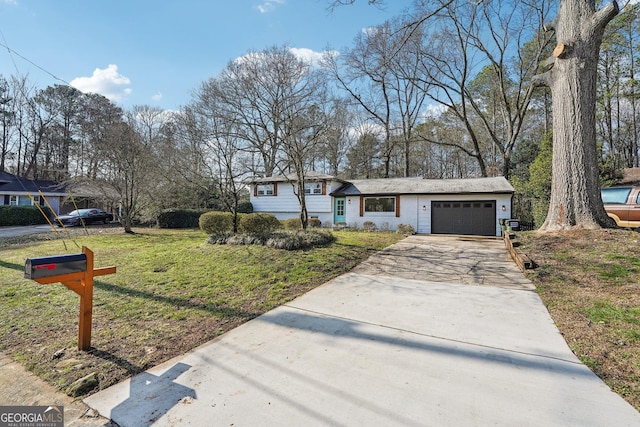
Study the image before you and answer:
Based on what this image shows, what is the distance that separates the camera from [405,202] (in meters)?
16.1

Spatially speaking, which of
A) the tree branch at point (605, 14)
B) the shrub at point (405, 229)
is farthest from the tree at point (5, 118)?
the tree branch at point (605, 14)

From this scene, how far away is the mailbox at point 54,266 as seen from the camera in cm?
239

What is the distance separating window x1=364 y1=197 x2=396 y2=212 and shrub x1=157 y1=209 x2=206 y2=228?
1055 cm

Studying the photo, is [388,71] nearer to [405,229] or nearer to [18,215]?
[405,229]

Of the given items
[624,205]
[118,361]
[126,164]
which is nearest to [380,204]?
[624,205]

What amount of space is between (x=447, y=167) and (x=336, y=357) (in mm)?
30109

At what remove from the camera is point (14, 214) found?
727 inches

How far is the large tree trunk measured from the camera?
7.16 meters

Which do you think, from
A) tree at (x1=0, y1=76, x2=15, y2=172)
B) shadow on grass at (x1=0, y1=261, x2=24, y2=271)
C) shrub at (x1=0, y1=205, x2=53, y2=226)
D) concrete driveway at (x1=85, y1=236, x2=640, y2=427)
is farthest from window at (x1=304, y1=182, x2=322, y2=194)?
tree at (x1=0, y1=76, x2=15, y2=172)

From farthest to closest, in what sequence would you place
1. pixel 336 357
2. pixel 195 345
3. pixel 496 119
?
pixel 496 119
pixel 195 345
pixel 336 357

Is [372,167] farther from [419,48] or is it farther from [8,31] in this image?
[8,31]

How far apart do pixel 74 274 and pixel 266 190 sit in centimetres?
1771

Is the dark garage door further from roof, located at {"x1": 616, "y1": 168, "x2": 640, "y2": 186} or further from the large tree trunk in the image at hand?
roof, located at {"x1": 616, "y1": 168, "x2": 640, "y2": 186}

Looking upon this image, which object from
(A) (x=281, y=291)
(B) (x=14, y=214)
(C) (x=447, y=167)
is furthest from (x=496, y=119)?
(B) (x=14, y=214)
